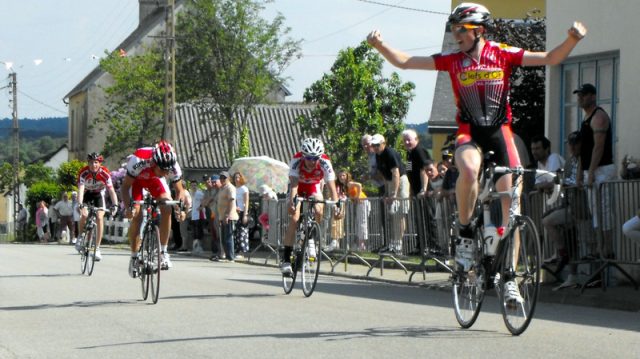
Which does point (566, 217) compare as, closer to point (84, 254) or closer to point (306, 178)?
point (306, 178)

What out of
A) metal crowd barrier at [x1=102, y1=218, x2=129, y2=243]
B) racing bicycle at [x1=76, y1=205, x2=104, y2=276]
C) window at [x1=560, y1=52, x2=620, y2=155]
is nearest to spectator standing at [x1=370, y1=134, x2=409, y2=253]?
window at [x1=560, y1=52, x2=620, y2=155]

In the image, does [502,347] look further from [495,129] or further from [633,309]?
[633,309]

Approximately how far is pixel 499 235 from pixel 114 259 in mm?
17365

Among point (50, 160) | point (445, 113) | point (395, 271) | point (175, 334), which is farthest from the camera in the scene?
point (50, 160)

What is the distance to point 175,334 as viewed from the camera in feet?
33.9

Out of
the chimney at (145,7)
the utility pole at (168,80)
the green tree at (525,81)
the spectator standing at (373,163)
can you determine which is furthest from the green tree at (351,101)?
the spectator standing at (373,163)

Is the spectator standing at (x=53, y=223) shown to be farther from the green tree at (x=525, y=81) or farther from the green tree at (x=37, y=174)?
the green tree at (x=37, y=174)

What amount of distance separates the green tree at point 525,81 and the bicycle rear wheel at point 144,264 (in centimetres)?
1586

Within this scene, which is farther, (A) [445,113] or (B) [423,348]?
(A) [445,113]

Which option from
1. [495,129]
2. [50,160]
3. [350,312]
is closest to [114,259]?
[350,312]

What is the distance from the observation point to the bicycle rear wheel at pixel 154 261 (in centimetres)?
1360

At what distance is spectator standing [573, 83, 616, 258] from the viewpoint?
582 inches

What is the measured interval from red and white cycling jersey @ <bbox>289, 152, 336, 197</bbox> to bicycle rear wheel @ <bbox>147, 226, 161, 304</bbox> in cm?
170

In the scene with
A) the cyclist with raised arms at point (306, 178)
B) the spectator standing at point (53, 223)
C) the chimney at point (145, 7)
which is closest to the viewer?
the cyclist with raised arms at point (306, 178)
